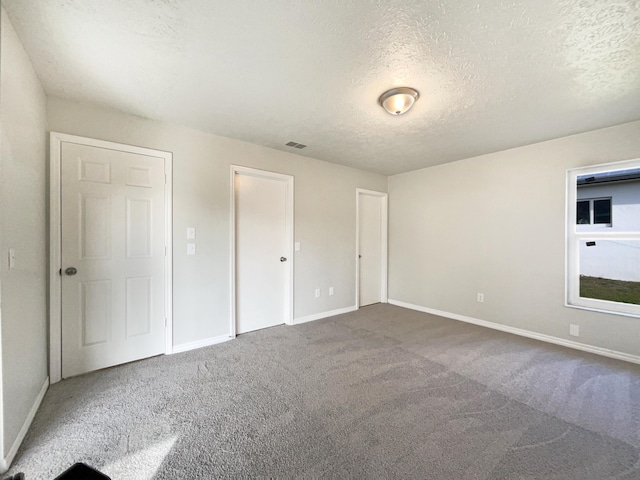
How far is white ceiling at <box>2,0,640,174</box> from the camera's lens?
137 centimetres

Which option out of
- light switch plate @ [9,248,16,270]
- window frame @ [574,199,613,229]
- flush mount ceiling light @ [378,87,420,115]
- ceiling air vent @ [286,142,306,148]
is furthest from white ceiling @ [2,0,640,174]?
light switch plate @ [9,248,16,270]

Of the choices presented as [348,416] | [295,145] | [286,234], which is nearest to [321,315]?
[286,234]

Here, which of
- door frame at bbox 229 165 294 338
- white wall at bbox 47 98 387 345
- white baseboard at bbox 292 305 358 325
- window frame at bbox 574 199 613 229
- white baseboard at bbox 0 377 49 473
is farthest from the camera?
white baseboard at bbox 292 305 358 325

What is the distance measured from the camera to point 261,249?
3496 millimetres

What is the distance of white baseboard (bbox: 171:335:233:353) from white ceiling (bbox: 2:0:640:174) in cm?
241

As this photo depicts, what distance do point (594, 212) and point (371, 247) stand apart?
9.44ft

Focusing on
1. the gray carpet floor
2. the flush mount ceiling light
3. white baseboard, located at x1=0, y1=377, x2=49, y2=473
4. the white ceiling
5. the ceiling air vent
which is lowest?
the gray carpet floor

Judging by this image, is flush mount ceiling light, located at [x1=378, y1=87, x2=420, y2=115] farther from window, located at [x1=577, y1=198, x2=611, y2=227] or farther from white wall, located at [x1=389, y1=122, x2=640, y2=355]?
window, located at [x1=577, y1=198, x2=611, y2=227]

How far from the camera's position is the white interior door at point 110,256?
2.26 m

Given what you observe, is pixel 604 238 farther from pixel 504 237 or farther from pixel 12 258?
pixel 12 258

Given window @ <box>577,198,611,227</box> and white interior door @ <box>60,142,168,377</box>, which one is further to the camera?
window @ <box>577,198,611,227</box>

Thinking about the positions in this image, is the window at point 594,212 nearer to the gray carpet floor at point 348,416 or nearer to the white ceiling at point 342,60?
the white ceiling at point 342,60

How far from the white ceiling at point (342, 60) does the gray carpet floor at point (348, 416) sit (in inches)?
96.3

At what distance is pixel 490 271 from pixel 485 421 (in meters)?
2.37
